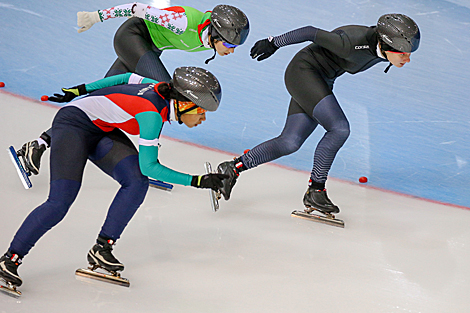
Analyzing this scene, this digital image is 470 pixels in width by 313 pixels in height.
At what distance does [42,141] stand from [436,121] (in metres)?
3.79

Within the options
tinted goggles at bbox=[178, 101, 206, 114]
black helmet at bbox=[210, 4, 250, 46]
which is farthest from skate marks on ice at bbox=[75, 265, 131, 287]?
black helmet at bbox=[210, 4, 250, 46]

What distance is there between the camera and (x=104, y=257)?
2.72 m

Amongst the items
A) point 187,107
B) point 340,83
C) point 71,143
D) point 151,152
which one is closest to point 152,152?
point 151,152

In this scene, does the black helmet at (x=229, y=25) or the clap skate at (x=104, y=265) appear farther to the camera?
the black helmet at (x=229, y=25)

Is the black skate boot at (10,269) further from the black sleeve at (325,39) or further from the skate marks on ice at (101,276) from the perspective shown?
the black sleeve at (325,39)

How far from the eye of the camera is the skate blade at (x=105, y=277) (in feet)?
8.93

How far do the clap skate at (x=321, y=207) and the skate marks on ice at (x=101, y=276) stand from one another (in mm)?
1444

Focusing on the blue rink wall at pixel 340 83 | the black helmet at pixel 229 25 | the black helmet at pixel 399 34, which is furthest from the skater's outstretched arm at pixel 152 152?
the blue rink wall at pixel 340 83

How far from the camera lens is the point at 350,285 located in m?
2.95

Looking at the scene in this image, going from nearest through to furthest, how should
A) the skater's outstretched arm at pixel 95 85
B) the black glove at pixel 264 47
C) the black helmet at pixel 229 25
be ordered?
the skater's outstretched arm at pixel 95 85, the black helmet at pixel 229 25, the black glove at pixel 264 47

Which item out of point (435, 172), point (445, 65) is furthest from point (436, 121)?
point (445, 65)

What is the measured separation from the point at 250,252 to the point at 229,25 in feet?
4.66

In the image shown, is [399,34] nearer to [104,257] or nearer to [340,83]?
[104,257]

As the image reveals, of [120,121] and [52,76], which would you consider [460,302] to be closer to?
[120,121]
